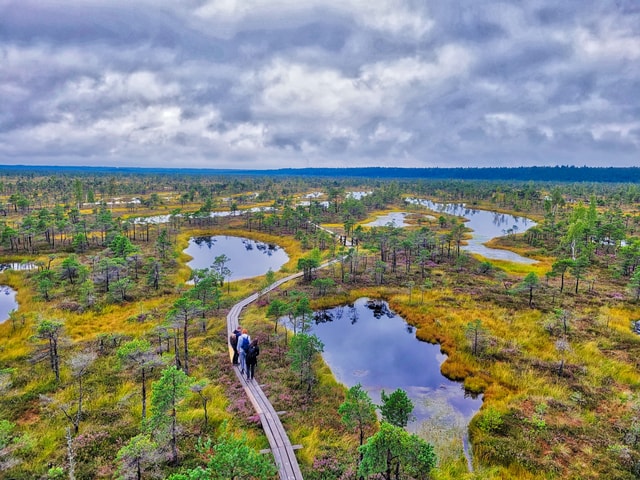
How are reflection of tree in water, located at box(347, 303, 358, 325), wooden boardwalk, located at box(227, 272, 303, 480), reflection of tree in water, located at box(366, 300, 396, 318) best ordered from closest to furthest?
wooden boardwalk, located at box(227, 272, 303, 480) → reflection of tree in water, located at box(347, 303, 358, 325) → reflection of tree in water, located at box(366, 300, 396, 318)

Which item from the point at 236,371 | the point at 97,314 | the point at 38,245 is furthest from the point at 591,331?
the point at 38,245

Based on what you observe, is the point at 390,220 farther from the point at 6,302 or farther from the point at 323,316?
the point at 6,302

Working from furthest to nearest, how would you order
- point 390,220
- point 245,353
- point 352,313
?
point 390,220 < point 352,313 < point 245,353

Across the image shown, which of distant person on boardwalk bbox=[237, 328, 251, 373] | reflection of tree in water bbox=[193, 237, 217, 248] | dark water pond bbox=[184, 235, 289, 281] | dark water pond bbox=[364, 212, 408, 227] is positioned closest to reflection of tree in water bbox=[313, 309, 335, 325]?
distant person on boardwalk bbox=[237, 328, 251, 373]

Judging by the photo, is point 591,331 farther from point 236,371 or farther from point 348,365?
point 236,371

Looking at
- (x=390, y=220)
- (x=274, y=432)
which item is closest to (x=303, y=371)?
(x=274, y=432)

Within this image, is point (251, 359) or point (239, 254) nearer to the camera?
point (251, 359)

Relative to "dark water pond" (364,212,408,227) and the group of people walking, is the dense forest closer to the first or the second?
the group of people walking
